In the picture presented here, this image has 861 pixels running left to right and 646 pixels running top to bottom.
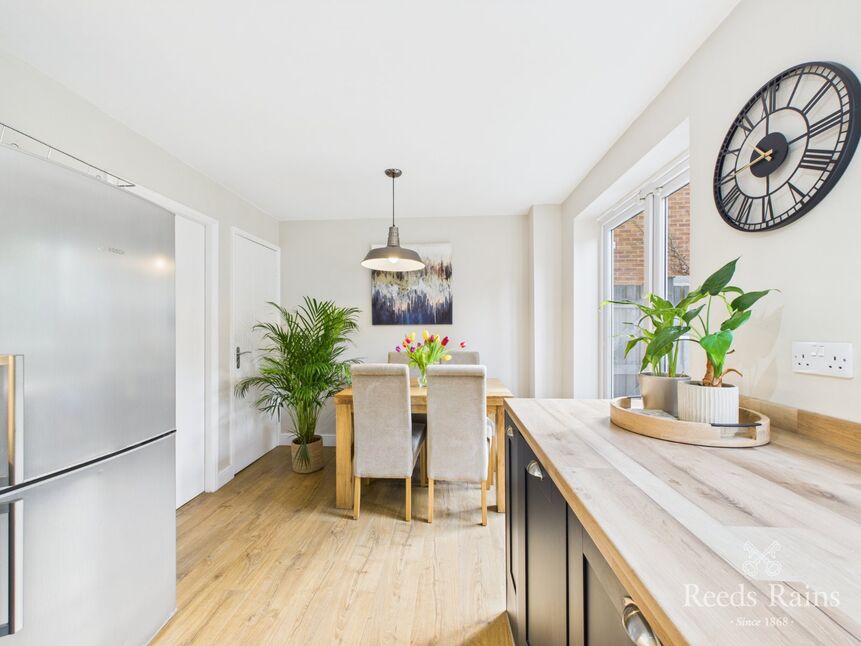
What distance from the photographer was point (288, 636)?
148 centimetres

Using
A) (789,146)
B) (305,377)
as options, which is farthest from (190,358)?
(789,146)

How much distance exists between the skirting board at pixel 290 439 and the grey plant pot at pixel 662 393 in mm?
3271

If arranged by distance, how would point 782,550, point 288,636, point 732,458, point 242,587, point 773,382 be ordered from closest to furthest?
1. point 782,550
2. point 732,458
3. point 773,382
4. point 288,636
5. point 242,587

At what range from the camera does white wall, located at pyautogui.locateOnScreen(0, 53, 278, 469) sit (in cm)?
155

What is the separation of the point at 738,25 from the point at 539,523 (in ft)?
5.86

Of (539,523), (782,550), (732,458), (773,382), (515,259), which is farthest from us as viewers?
(515,259)

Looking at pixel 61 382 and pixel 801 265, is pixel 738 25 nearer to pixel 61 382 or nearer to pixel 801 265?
pixel 801 265

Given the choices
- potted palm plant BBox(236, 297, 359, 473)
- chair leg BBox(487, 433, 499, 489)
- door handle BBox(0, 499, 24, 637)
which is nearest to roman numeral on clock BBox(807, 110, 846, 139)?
chair leg BBox(487, 433, 499, 489)

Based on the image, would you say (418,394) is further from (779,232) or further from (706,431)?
(779,232)

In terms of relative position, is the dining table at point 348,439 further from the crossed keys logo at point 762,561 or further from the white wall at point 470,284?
the crossed keys logo at point 762,561

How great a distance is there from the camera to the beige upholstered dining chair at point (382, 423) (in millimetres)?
2285

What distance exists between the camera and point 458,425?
2.28 meters

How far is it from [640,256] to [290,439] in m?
3.56

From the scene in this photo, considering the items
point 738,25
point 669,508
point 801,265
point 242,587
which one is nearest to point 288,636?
point 242,587
